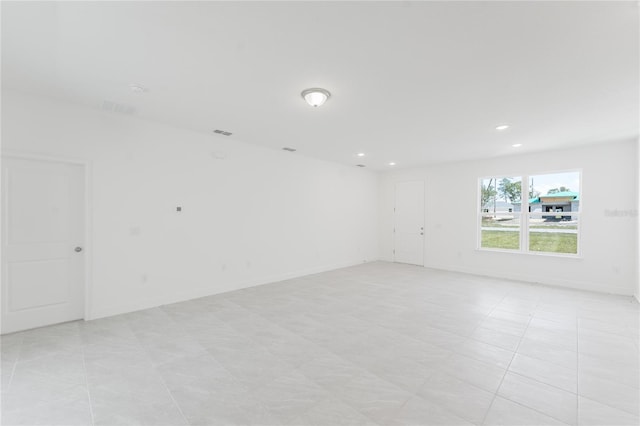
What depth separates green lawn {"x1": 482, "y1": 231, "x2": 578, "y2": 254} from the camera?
547cm

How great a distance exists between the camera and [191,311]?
3.90 metres

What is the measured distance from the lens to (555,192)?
5.64 meters

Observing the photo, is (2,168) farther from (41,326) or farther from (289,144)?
(289,144)

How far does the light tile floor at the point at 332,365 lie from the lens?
1912 mm

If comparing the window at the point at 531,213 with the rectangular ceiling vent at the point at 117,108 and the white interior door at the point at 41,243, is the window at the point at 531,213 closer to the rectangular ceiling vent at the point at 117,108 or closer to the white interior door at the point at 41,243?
the rectangular ceiling vent at the point at 117,108

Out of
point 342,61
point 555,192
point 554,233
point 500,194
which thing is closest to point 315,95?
point 342,61

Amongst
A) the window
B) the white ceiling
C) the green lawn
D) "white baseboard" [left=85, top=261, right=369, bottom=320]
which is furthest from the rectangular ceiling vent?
the green lawn

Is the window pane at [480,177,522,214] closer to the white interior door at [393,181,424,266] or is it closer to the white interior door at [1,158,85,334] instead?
the white interior door at [393,181,424,266]

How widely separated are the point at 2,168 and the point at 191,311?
267cm

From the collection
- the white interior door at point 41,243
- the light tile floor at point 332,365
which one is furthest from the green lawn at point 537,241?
the white interior door at point 41,243

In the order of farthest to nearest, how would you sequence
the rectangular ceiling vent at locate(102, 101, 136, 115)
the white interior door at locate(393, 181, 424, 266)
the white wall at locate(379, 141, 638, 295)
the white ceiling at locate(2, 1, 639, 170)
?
the white interior door at locate(393, 181, 424, 266) → the white wall at locate(379, 141, 638, 295) → the rectangular ceiling vent at locate(102, 101, 136, 115) → the white ceiling at locate(2, 1, 639, 170)

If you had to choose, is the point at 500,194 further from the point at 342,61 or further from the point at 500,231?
the point at 342,61

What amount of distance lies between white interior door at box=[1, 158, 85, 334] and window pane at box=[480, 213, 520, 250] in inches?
294

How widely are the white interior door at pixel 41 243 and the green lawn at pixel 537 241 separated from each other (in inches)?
296
